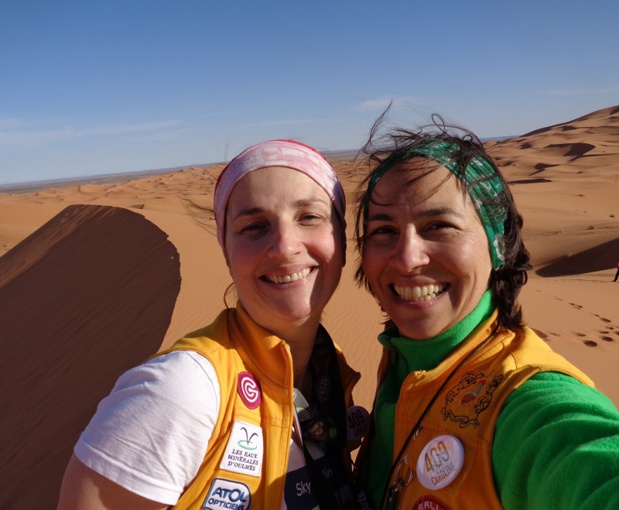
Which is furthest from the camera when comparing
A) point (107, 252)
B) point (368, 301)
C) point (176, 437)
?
point (107, 252)

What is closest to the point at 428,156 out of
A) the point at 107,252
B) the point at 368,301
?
the point at 368,301

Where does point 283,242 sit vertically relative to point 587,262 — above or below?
above

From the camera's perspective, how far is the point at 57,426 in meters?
5.04

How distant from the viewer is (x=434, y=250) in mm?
1607

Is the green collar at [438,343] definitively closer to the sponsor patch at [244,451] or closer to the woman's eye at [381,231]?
the woman's eye at [381,231]

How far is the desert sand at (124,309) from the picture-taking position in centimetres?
493

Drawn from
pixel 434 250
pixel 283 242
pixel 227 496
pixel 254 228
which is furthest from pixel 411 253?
pixel 227 496

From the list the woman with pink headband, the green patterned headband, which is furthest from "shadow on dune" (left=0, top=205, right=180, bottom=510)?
the green patterned headband

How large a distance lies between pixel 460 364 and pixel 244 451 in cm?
66

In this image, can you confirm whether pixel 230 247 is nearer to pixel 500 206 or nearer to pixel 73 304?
pixel 500 206

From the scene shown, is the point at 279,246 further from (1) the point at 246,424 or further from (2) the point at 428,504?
(2) the point at 428,504

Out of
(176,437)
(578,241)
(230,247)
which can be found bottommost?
(578,241)

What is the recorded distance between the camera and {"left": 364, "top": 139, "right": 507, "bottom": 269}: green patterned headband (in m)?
1.65

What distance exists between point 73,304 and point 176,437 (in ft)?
26.2
